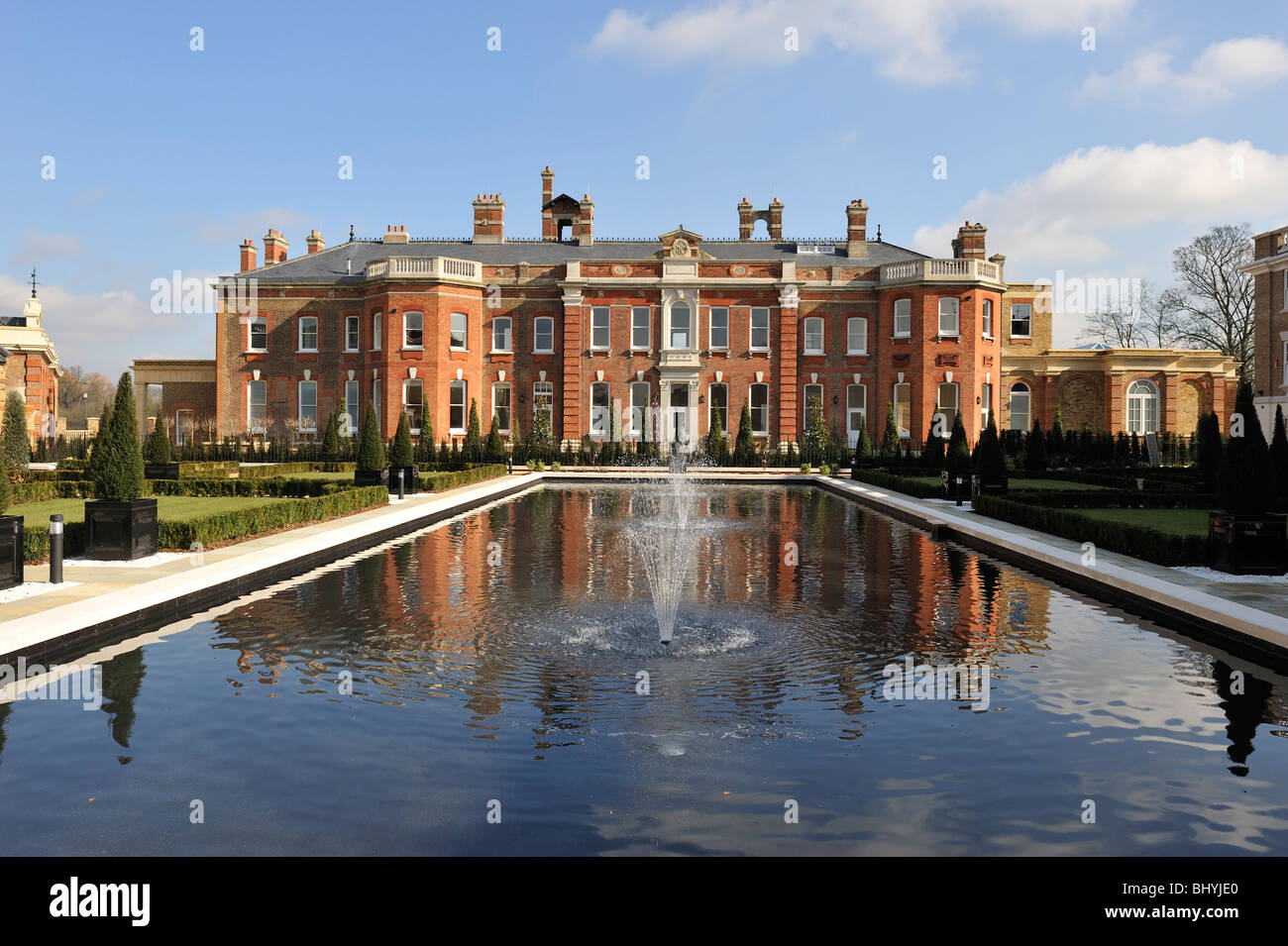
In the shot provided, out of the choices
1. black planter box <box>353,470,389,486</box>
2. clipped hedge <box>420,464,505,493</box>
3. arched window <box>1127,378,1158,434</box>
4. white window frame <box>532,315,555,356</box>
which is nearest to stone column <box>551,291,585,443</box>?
white window frame <box>532,315,555,356</box>

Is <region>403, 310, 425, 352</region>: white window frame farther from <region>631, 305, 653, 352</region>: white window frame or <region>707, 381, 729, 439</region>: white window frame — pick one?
<region>707, 381, 729, 439</region>: white window frame

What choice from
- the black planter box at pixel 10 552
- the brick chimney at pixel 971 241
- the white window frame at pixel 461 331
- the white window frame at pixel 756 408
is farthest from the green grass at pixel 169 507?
the brick chimney at pixel 971 241

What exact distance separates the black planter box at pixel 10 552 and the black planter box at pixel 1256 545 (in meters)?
15.0

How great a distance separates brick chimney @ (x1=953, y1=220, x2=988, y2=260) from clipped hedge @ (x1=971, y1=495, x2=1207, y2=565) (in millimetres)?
30381

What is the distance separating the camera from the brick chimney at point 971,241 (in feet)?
156

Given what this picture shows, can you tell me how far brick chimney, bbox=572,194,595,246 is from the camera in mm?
49125

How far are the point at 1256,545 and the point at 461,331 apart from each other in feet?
123

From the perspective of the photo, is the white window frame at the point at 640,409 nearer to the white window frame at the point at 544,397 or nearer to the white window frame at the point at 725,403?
the white window frame at the point at 725,403

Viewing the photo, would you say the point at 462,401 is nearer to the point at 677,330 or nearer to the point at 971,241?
the point at 677,330

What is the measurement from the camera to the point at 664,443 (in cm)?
4562

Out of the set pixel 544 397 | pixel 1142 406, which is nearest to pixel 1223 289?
pixel 1142 406
